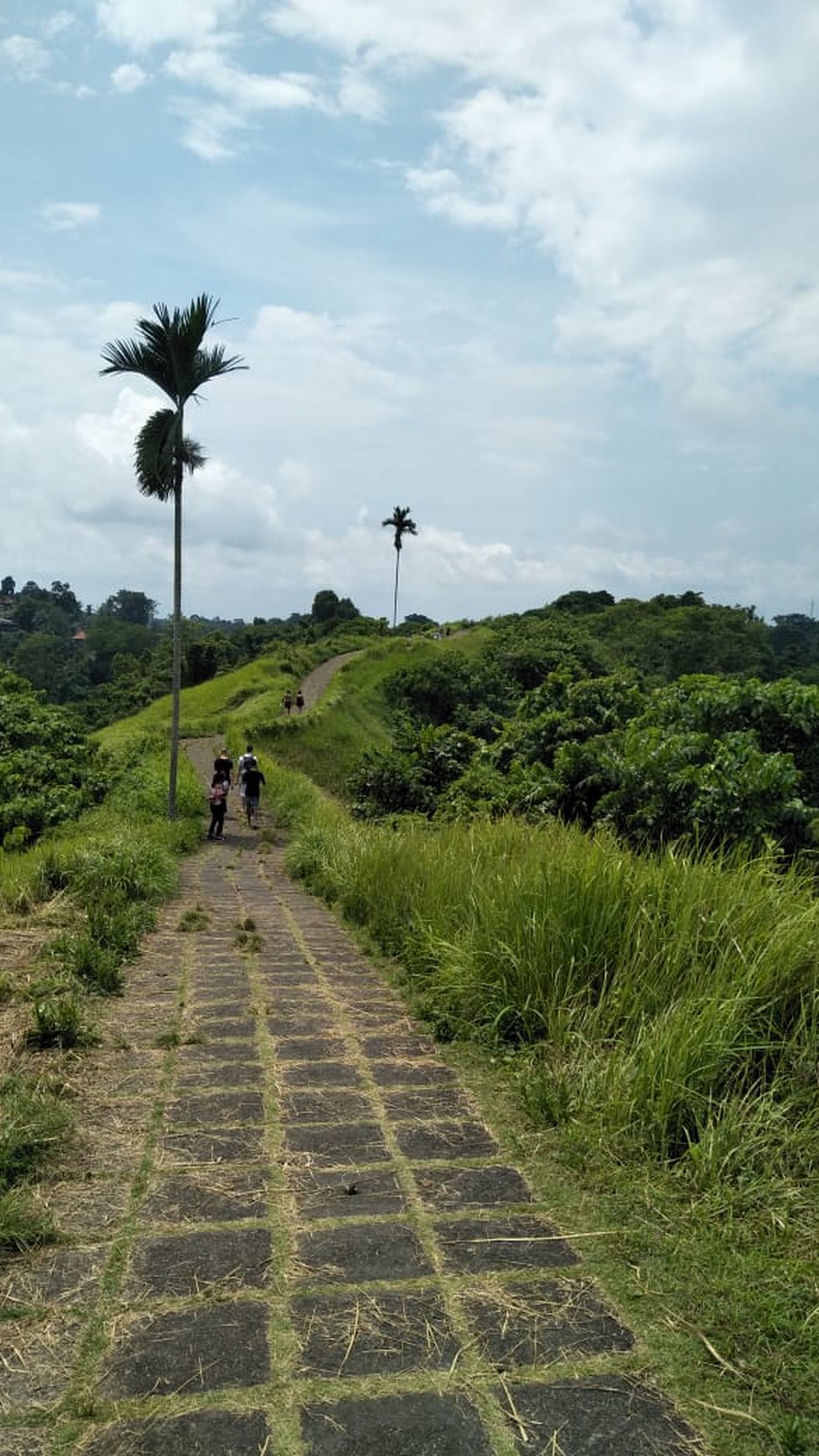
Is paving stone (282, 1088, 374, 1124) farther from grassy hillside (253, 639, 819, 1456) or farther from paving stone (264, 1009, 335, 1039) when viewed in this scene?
paving stone (264, 1009, 335, 1039)

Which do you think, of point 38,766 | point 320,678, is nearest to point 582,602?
point 320,678

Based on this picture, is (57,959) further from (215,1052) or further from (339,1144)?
(339,1144)

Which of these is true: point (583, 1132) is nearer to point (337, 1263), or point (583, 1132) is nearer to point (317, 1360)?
point (337, 1263)

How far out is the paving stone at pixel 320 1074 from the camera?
13.3 feet

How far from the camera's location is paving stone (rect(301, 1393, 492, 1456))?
2.01 metres

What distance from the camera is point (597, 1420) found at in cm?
213

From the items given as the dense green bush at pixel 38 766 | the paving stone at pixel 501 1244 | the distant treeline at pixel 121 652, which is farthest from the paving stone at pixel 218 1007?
the distant treeline at pixel 121 652

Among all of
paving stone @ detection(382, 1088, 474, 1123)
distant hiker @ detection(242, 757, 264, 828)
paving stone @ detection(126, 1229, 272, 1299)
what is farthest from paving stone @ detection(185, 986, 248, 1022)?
distant hiker @ detection(242, 757, 264, 828)

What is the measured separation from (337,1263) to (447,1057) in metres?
1.77

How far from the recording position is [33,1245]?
2727 mm

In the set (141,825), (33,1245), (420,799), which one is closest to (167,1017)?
(33,1245)

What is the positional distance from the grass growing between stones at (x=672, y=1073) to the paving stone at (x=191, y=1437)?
3.09 feet

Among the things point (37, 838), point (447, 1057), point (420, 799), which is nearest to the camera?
point (447, 1057)

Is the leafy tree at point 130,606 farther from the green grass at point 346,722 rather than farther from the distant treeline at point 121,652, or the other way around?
the green grass at point 346,722
